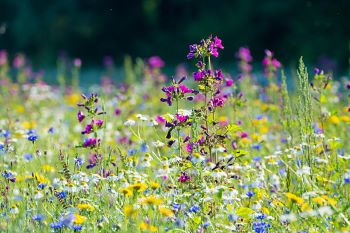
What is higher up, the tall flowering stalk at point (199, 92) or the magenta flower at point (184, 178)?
the tall flowering stalk at point (199, 92)

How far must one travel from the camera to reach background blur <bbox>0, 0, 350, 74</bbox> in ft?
48.4

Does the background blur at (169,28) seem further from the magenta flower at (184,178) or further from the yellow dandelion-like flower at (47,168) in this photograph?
the magenta flower at (184,178)

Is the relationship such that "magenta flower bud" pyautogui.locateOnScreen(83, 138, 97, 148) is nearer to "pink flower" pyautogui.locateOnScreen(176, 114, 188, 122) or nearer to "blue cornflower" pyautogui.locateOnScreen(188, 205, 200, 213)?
"pink flower" pyautogui.locateOnScreen(176, 114, 188, 122)

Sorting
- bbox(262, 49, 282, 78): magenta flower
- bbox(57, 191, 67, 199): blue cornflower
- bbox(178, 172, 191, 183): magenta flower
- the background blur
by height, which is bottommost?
bbox(57, 191, 67, 199): blue cornflower

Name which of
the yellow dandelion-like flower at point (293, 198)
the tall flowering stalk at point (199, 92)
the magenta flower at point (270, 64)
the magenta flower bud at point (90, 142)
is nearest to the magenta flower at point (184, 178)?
the tall flowering stalk at point (199, 92)

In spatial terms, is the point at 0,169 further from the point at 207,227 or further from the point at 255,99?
the point at 255,99

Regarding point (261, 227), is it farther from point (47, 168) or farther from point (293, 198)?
point (47, 168)

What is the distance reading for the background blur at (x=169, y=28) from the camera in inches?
581

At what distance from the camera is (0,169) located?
3725 mm

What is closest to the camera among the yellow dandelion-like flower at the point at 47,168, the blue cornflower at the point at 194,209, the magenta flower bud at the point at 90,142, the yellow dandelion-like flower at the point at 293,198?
the yellow dandelion-like flower at the point at 293,198

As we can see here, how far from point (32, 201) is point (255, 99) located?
13.5 ft

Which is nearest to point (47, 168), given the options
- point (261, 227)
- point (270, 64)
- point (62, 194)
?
point (62, 194)

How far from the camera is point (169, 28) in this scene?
20125mm

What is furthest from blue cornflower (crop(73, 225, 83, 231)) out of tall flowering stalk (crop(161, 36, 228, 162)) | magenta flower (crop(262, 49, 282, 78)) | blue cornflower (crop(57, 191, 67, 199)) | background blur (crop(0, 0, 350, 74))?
background blur (crop(0, 0, 350, 74))
